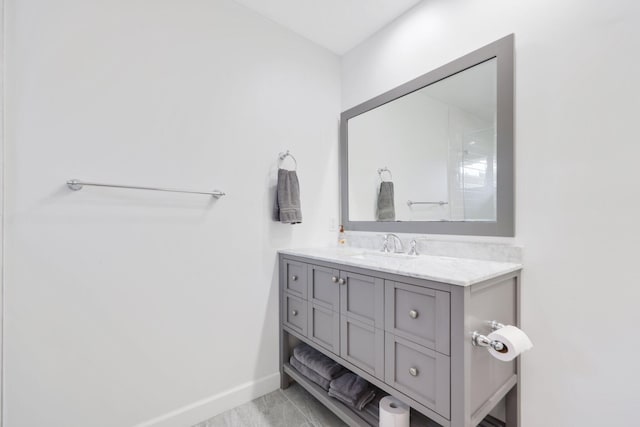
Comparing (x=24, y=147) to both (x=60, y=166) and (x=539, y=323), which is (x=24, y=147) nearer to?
(x=60, y=166)

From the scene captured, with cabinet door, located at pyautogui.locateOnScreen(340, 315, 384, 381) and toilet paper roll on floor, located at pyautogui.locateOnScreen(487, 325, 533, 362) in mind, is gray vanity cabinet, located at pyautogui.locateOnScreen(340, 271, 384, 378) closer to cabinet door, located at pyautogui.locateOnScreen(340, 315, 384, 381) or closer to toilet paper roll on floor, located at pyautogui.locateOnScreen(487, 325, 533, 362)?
cabinet door, located at pyautogui.locateOnScreen(340, 315, 384, 381)

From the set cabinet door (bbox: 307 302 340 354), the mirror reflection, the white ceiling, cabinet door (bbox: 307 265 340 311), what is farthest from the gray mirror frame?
cabinet door (bbox: 307 302 340 354)

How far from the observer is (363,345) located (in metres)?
1.34

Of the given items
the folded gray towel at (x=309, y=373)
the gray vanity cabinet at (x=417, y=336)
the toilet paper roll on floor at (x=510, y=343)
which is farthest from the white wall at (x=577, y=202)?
the folded gray towel at (x=309, y=373)

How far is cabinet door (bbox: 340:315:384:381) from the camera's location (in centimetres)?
126

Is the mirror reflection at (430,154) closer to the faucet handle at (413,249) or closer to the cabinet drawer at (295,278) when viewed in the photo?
the faucet handle at (413,249)

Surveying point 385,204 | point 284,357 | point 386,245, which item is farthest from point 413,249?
point 284,357

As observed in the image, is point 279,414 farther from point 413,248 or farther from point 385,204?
point 385,204

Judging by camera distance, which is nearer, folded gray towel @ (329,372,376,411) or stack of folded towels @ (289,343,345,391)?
folded gray towel @ (329,372,376,411)

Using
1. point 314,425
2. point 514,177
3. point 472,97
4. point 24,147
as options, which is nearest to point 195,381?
point 314,425

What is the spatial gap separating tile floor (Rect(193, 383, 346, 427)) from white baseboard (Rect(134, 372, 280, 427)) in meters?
0.03

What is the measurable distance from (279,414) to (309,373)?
0.27 metres

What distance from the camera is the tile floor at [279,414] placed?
5.08 feet

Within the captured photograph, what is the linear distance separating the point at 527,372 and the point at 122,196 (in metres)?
2.09
